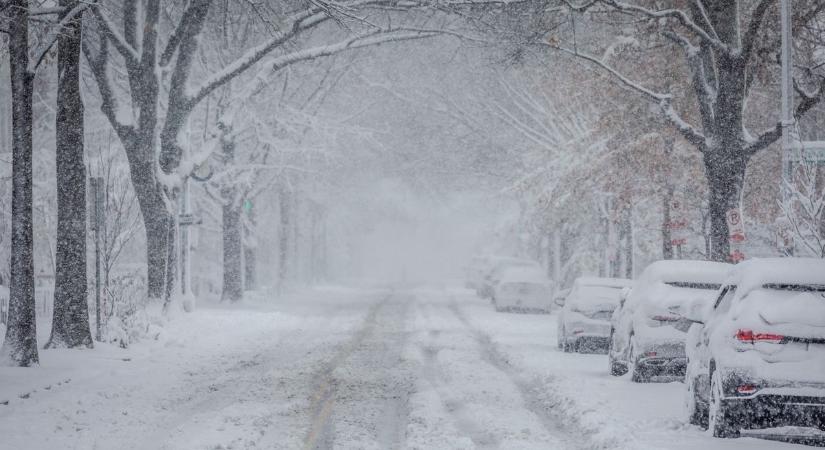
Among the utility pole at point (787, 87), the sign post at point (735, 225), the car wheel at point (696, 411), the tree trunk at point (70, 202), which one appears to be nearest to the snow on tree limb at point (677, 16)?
the utility pole at point (787, 87)

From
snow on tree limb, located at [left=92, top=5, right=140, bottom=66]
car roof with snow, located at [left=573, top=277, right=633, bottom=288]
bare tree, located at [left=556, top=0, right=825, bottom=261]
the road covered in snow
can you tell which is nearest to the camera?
the road covered in snow

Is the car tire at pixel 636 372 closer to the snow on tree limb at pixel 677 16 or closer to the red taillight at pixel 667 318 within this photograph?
the red taillight at pixel 667 318

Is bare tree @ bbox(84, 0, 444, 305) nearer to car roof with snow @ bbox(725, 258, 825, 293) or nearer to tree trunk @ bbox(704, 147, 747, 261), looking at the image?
tree trunk @ bbox(704, 147, 747, 261)

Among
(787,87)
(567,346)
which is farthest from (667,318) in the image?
(787,87)

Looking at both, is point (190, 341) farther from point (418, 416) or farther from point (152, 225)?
point (418, 416)

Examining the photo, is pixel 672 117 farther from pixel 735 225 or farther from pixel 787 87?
pixel 735 225

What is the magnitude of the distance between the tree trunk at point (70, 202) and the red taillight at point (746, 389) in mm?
12409

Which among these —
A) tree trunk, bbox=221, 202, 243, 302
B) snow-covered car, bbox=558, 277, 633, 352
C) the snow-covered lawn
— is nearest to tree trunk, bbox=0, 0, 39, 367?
the snow-covered lawn

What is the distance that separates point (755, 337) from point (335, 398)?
5622 millimetres

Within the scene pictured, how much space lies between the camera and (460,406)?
39.9 feet

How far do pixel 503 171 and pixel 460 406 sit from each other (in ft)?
Answer: 107

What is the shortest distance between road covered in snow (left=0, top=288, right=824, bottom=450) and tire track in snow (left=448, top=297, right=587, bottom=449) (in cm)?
3

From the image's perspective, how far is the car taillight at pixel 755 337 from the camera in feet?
30.3

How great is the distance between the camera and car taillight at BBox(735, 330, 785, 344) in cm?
924
